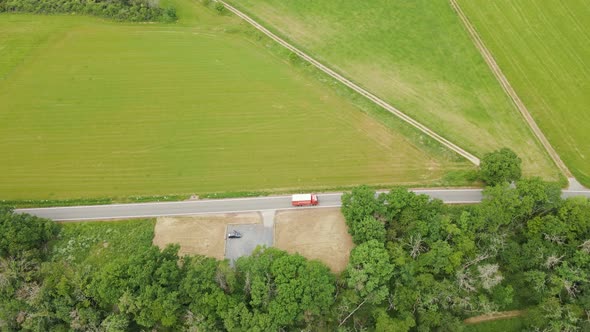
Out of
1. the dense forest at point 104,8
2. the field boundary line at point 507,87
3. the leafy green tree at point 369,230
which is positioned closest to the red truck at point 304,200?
the leafy green tree at point 369,230

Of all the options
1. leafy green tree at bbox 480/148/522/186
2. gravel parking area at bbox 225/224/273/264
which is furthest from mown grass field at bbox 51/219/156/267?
leafy green tree at bbox 480/148/522/186

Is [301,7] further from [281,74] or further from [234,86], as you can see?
[234,86]

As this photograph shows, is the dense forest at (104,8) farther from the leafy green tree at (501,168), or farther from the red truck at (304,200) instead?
the leafy green tree at (501,168)

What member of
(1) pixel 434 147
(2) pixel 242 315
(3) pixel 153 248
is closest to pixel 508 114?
(1) pixel 434 147

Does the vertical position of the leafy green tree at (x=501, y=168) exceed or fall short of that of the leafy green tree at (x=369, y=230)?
it exceeds it

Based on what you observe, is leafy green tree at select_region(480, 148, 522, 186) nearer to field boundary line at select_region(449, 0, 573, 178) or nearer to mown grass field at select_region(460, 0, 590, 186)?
field boundary line at select_region(449, 0, 573, 178)

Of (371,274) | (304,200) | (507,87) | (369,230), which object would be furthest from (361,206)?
(507,87)

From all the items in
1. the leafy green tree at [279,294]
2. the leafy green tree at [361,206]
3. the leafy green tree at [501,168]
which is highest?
the leafy green tree at [501,168]
